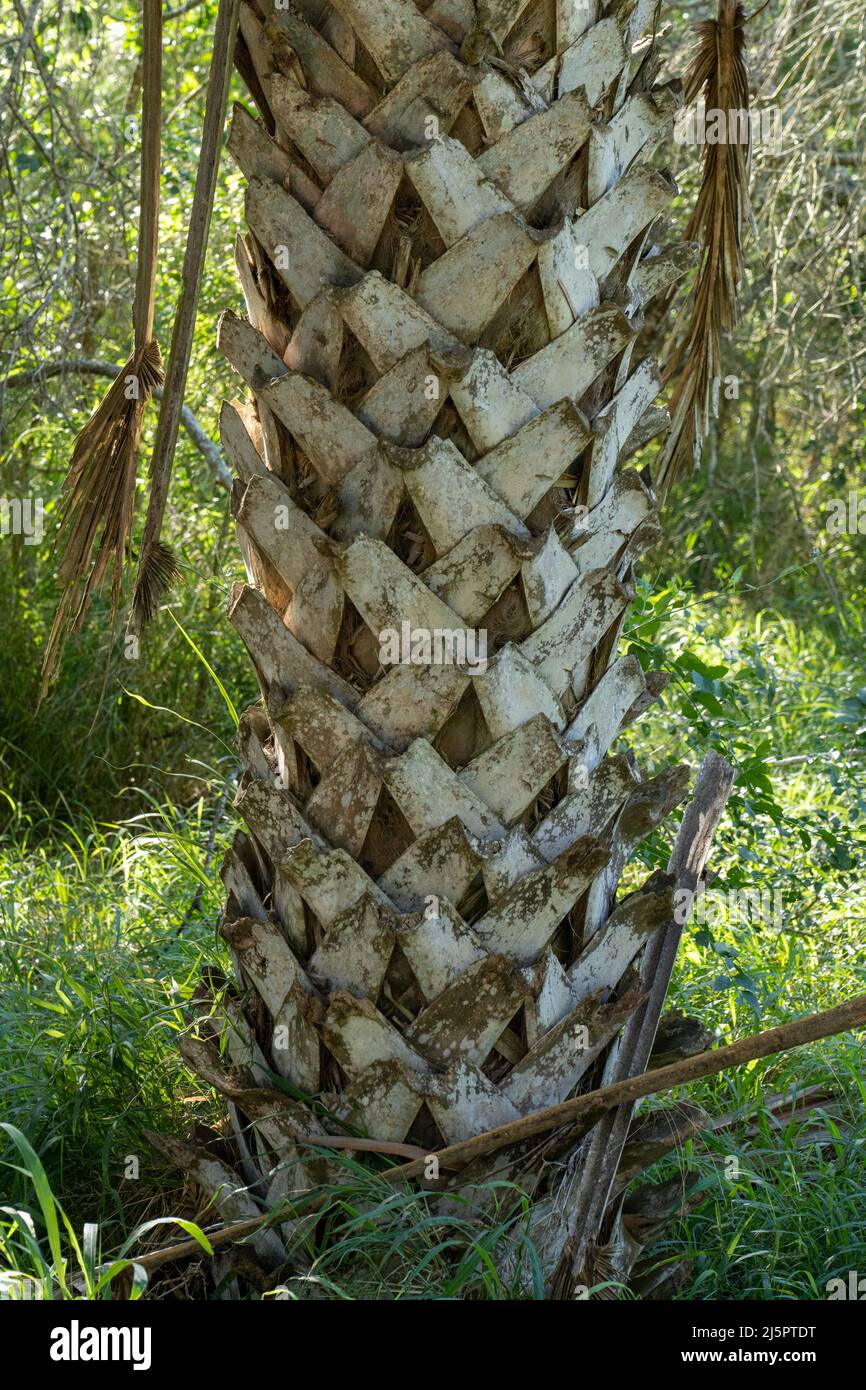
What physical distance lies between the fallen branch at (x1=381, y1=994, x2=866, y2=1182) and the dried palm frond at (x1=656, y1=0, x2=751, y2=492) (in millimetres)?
1165

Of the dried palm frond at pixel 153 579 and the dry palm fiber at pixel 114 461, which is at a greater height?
the dry palm fiber at pixel 114 461

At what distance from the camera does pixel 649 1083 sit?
5.74ft

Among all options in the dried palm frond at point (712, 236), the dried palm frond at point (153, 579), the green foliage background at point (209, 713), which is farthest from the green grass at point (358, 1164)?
the dried palm frond at point (153, 579)

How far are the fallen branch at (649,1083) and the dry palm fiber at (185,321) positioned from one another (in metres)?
0.92

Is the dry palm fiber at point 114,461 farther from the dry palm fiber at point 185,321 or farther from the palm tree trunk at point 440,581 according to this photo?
the palm tree trunk at point 440,581

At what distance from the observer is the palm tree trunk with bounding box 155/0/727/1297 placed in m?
1.75

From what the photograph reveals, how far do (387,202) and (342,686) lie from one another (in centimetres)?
64

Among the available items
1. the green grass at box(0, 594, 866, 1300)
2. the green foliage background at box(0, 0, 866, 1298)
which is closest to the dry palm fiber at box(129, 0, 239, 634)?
the green foliage background at box(0, 0, 866, 1298)

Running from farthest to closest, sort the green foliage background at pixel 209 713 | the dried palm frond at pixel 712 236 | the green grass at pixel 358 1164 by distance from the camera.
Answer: the dried palm frond at pixel 712 236, the green foliage background at pixel 209 713, the green grass at pixel 358 1164

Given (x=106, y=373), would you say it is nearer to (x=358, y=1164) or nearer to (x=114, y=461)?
(x=114, y=461)

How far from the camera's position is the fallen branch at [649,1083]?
1.68 m

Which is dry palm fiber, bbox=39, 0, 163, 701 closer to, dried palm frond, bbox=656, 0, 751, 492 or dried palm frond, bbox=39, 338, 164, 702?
dried palm frond, bbox=39, 338, 164, 702

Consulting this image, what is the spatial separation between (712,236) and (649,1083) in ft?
5.28
